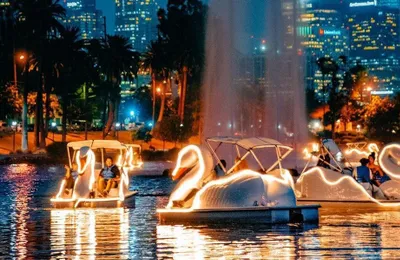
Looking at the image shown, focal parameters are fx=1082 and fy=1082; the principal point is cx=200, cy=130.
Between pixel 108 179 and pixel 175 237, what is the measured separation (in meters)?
9.46

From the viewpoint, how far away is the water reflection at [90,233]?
23.1 meters

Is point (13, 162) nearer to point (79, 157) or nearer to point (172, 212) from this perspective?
point (79, 157)

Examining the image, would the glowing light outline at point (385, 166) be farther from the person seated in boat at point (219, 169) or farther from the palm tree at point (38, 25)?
the palm tree at point (38, 25)

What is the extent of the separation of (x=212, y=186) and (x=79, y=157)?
263 inches

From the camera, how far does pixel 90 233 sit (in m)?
26.9

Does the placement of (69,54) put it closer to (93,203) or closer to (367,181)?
(93,203)

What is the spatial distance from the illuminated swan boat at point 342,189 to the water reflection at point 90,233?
5.77 m

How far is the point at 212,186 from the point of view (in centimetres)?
2869

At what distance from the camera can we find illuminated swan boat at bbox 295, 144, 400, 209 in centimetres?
3309

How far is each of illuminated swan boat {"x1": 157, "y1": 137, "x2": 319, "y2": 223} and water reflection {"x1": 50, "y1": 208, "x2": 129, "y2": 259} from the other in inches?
68.6

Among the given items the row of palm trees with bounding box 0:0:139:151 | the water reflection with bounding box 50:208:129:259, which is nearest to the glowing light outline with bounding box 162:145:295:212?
the water reflection with bounding box 50:208:129:259

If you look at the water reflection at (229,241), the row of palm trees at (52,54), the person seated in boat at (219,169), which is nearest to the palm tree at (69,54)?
the row of palm trees at (52,54)

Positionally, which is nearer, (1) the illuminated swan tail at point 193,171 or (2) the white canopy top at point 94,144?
(1) the illuminated swan tail at point 193,171

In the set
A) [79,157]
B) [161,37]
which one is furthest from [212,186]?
[161,37]
